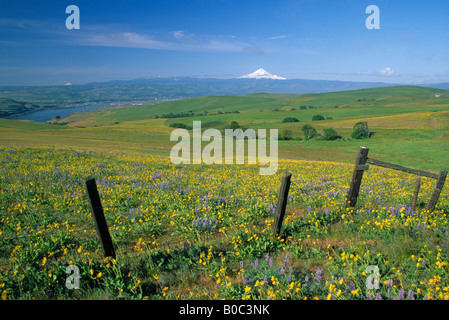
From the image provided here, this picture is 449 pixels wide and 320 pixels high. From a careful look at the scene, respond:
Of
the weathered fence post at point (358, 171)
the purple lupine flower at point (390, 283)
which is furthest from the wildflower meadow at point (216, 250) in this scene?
the weathered fence post at point (358, 171)

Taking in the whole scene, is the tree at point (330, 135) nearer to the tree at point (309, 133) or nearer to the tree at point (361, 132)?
the tree at point (309, 133)

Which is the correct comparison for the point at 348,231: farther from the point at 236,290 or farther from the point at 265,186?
the point at 265,186

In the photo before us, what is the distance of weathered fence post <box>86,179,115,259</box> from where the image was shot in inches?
203

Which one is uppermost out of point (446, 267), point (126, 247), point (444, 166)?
point (446, 267)

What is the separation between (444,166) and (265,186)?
46988 mm

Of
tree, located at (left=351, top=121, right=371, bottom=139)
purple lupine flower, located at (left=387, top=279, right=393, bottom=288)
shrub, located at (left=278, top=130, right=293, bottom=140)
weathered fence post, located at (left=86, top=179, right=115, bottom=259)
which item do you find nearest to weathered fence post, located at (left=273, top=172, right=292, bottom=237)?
purple lupine flower, located at (left=387, top=279, right=393, bottom=288)

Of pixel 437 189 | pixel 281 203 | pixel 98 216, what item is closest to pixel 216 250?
pixel 281 203

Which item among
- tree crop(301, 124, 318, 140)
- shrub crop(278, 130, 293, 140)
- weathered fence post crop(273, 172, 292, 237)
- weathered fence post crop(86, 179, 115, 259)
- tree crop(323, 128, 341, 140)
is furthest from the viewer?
shrub crop(278, 130, 293, 140)

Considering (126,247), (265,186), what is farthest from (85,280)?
(265,186)

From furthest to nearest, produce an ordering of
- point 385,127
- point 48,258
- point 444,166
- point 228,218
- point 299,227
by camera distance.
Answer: point 385,127
point 444,166
point 228,218
point 299,227
point 48,258

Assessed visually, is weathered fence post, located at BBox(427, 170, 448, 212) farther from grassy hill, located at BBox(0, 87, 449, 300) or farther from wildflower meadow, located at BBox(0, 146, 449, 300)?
wildflower meadow, located at BBox(0, 146, 449, 300)

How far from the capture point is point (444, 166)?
4359 cm

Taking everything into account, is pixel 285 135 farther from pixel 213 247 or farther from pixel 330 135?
pixel 213 247

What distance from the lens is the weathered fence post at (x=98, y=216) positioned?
517 cm
